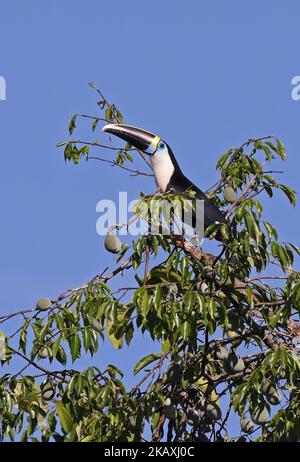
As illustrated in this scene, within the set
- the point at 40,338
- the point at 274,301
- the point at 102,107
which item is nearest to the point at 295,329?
the point at 274,301

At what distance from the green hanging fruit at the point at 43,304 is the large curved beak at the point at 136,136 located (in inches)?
91.2

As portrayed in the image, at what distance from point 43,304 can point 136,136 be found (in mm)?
4429

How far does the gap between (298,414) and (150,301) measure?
93cm

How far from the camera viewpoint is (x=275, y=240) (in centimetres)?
762

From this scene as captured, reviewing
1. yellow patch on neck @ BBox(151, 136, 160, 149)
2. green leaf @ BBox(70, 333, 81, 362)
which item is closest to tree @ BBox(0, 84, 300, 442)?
green leaf @ BBox(70, 333, 81, 362)

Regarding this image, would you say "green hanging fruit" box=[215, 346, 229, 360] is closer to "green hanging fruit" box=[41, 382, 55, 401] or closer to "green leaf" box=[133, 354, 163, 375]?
"green leaf" box=[133, 354, 163, 375]

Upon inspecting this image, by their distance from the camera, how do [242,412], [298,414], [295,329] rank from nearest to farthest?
[298,414] → [242,412] → [295,329]

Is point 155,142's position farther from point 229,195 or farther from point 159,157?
point 229,195

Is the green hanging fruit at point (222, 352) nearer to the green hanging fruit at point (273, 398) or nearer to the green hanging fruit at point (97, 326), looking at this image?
the green hanging fruit at point (273, 398)

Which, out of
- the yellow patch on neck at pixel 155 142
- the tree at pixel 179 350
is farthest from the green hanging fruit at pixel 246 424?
the yellow patch on neck at pixel 155 142

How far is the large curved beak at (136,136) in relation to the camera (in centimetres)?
1029
